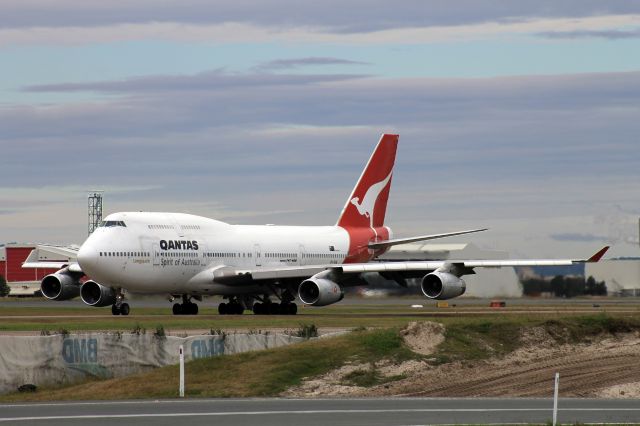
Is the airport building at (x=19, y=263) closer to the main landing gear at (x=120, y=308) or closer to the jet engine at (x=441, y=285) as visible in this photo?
the main landing gear at (x=120, y=308)

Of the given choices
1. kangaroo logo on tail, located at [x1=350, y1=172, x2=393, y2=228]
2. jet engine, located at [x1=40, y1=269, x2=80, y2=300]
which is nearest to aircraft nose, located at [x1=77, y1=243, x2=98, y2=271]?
jet engine, located at [x1=40, y1=269, x2=80, y2=300]

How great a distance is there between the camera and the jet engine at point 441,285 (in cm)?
5716

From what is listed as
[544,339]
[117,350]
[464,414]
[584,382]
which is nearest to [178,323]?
[117,350]

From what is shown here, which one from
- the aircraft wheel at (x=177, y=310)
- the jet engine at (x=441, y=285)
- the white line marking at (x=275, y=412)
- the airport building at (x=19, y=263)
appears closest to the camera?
the white line marking at (x=275, y=412)

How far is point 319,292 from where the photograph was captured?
58.1 m

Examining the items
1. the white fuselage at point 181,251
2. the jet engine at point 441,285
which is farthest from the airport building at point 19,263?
the jet engine at point 441,285

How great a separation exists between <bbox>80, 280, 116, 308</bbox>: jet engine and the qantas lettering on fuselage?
13.7ft

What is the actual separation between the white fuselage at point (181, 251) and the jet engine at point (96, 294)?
312cm

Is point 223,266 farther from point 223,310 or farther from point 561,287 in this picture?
point 561,287

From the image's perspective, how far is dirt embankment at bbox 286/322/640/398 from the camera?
28.3m

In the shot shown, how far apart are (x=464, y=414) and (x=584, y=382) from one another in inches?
252

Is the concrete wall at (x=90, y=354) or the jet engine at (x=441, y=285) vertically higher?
the jet engine at (x=441, y=285)

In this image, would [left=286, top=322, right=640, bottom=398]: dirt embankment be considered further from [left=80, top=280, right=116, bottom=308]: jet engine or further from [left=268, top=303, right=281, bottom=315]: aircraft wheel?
[left=80, top=280, right=116, bottom=308]: jet engine

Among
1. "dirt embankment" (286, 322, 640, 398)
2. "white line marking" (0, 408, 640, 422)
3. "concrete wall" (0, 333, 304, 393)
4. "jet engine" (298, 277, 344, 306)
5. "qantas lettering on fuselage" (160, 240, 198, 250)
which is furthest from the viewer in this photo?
"qantas lettering on fuselage" (160, 240, 198, 250)
